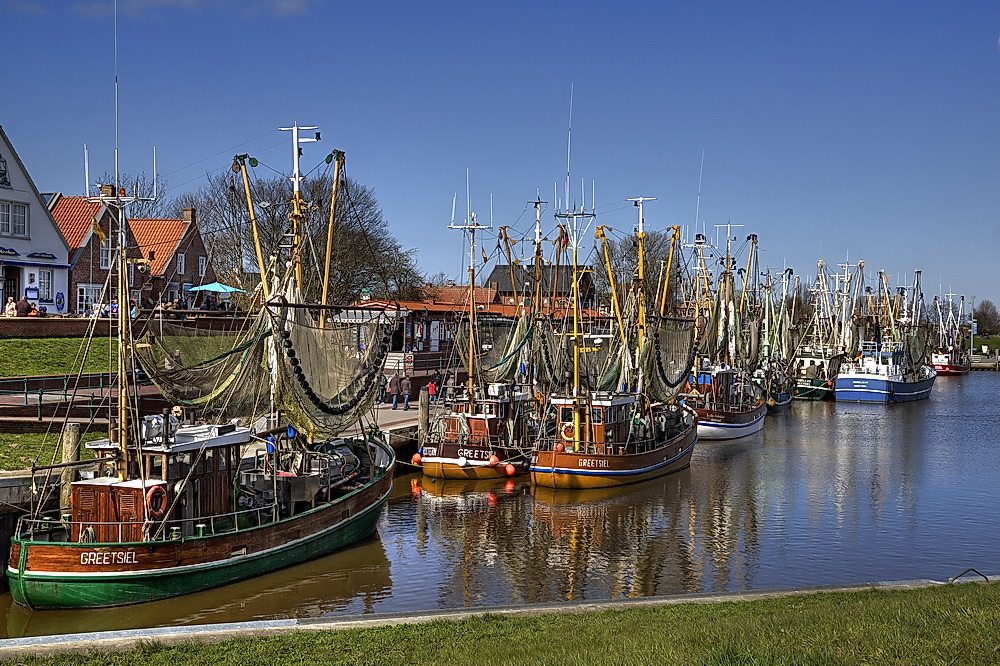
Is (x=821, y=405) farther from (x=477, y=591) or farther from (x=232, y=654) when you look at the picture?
(x=232, y=654)

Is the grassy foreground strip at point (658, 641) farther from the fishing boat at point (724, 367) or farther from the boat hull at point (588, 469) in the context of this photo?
the fishing boat at point (724, 367)

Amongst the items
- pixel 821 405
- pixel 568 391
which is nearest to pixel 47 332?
pixel 568 391

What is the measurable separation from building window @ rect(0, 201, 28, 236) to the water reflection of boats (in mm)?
33720

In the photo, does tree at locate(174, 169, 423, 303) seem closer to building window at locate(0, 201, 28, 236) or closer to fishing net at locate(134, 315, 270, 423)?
building window at locate(0, 201, 28, 236)

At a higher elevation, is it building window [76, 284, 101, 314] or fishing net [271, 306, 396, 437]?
building window [76, 284, 101, 314]

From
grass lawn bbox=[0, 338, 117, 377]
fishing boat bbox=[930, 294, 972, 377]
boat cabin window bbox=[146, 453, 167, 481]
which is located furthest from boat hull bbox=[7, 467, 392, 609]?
fishing boat bbox=[930, 294, 972, 377]

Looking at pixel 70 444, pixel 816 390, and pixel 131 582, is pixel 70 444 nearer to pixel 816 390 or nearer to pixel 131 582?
pixel 131 582

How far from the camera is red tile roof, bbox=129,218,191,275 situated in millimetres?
65062

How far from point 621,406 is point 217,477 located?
63.4ft

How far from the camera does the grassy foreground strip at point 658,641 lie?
12586 millimetres

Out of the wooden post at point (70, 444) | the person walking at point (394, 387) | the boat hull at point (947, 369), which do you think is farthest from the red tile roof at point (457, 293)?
the wooden post at point (70, 444)

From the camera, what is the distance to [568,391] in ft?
125

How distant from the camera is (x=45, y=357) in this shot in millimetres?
41906

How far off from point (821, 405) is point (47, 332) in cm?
5541
